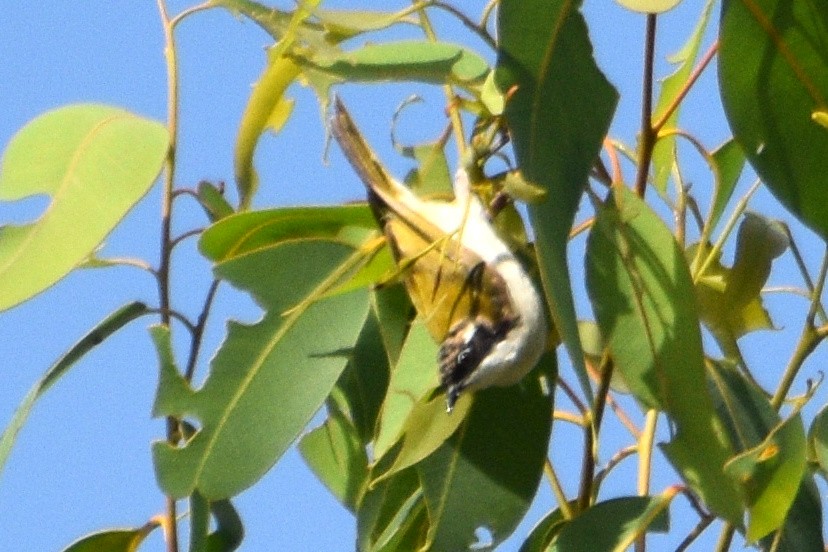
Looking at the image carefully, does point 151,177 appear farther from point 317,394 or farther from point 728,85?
point 728,85

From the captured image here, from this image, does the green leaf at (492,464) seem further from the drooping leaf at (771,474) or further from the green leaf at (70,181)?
the green leaf at (70,181)

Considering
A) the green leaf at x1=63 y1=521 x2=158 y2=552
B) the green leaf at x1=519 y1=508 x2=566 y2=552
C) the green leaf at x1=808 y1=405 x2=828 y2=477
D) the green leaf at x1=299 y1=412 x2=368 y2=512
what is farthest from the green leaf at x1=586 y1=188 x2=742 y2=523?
the green leaf at x1=63 y1=521 x2=158 y2=552

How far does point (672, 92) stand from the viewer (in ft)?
4.33

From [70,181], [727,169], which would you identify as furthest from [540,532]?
[70,181]

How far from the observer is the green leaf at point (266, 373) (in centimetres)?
120

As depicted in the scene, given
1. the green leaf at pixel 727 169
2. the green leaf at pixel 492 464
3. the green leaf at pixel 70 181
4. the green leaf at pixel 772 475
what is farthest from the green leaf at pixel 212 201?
the green leaf at pixel 772 475

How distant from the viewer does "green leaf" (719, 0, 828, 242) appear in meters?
1.08

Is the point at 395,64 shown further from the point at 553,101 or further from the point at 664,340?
the point at 664,340

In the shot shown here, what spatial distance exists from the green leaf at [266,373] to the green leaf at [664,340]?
24 centimetres

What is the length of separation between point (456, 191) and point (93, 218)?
33 centimetres

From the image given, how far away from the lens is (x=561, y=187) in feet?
3.26

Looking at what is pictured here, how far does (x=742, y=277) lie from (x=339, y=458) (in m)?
0.41

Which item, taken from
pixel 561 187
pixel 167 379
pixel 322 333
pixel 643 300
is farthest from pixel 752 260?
pixel 167 379

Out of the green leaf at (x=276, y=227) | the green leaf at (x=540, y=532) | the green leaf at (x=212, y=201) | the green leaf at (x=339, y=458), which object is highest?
the green leaf at (x=212, y=201)
